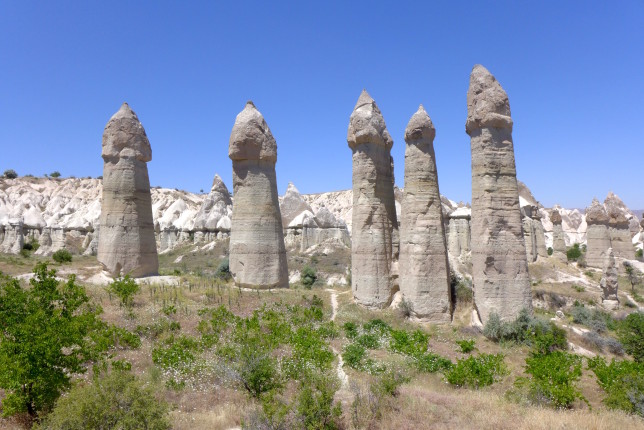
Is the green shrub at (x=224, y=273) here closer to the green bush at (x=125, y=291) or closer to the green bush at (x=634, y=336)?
the green bush at (x=125, y=291)

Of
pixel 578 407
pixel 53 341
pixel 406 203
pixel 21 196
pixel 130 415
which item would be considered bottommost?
pixel 578 407

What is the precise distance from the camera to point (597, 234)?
33156mm

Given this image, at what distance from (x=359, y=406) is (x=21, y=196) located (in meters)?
70.3

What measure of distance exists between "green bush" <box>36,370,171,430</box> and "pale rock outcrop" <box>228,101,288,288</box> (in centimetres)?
1040

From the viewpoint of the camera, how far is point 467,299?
14906 millimetres

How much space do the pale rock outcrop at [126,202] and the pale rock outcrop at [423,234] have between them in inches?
402

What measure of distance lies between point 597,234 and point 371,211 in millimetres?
26891

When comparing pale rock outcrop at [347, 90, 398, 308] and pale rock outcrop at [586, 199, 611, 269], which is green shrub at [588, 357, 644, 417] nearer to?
pale rock outcrop at [347, 90, 398, 308]

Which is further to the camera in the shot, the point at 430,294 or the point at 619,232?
the point at 619,232

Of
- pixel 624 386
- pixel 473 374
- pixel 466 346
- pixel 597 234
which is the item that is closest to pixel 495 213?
pixel 466 346

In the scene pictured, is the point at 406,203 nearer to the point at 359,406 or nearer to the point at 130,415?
the point at 359,406

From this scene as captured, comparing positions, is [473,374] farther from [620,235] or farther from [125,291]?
[620,235]

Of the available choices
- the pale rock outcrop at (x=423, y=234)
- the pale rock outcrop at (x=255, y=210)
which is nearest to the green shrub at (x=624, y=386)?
the pale rock outcrop at (x=423, y=234)

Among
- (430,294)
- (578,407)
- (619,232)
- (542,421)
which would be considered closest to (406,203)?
(430,294)
